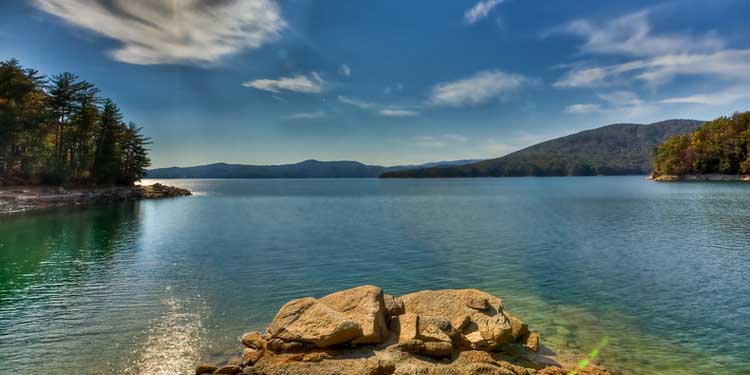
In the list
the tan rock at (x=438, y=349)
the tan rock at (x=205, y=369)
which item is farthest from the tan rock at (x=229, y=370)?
the tan rock at (x=438, y=349)

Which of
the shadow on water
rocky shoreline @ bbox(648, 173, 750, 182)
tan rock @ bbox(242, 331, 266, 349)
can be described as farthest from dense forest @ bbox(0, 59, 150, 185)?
rocky shoreline @ bbox(648, 173, 750, 182)

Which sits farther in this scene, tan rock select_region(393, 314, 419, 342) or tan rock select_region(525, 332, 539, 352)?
tan rock select_region(525, 332, 539, 352)

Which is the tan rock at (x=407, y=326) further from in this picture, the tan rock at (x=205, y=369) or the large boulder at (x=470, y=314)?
the tan rock at (x=205, y=369)

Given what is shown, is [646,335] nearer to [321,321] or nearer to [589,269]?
[589,269]

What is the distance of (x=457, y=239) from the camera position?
3578 centimetres

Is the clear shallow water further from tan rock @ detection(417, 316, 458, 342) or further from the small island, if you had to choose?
→ the small island

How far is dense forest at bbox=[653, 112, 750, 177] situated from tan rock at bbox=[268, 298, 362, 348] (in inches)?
6762

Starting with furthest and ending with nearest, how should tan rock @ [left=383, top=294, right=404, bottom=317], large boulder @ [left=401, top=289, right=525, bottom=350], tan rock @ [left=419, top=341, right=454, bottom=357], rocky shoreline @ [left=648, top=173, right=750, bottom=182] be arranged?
rocky shoreline @ [left=648, top=173, right=750, bottom=182] < tan rock @ [left=383, top=294, right=404, bottom=317] < large boulder @ [left=401, top=289, right=525, bottom=350] < tan rock @ [left=419, top=341, right=454, bottom=357]

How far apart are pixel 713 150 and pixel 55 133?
675 feet

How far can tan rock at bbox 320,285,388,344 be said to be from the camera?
11375 millimetres

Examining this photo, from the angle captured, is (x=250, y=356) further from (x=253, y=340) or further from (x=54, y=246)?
(x=54, y=246)

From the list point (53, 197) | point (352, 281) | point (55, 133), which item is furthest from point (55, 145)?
point (352, 281)

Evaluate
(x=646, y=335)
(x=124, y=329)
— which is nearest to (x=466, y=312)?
(x=646, y=335)

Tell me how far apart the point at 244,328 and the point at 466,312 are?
882cm
